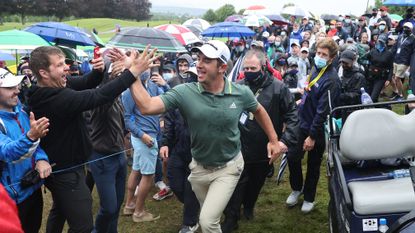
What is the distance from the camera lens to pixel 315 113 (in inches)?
194

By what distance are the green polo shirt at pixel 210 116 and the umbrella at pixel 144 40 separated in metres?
1.45

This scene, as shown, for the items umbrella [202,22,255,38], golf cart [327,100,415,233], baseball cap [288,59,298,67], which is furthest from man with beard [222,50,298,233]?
umbrella [202,22,255,38]

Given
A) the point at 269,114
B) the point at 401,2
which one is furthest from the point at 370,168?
the point at 401,2

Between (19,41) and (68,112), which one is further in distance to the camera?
(19,41)

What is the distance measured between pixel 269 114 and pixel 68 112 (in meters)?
2.40

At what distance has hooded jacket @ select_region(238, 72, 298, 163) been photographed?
4688 millimetres

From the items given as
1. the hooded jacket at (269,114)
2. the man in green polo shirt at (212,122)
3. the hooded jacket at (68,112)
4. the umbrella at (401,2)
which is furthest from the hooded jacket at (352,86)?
the umbrella at (401,2)

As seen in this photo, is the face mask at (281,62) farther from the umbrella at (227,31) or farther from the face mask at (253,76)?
the umbrella at (227,31)

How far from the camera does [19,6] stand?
47844 mm

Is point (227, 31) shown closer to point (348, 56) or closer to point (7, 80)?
point (348, 56)

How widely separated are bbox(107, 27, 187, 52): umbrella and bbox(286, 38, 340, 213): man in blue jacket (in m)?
1.71

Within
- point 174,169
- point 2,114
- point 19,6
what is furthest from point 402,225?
point 19,6

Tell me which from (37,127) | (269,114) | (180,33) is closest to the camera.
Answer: (37,127)

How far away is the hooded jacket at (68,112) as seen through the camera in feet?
10.00
